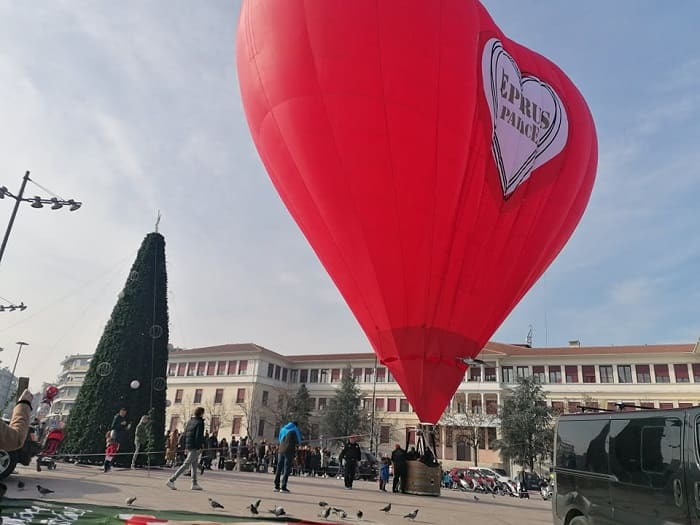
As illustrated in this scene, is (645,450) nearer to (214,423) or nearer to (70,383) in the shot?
(214,423)

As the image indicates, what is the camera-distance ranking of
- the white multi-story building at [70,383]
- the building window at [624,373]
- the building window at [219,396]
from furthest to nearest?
the white multi-story building at [70,383], the building window at [219,396], the building window at [624,373]

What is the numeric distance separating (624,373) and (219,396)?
4379 cm

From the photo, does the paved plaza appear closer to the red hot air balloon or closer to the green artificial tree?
the red hot air balloon

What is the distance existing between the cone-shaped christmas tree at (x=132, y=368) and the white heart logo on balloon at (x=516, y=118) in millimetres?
12088

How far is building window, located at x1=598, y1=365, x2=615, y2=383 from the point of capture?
168 ft

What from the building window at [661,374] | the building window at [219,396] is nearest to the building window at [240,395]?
the building window at [219,396]

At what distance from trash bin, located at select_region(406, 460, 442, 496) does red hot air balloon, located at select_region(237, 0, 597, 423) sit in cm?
130

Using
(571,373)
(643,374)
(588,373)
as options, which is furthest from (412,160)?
(643,374)

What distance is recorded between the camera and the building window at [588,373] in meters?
51.8

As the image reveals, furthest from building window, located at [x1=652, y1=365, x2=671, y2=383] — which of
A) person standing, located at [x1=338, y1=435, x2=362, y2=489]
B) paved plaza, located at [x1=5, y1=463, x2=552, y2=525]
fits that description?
paved plaza, located at [x1=5, y1=463, x2=552, y2=525]

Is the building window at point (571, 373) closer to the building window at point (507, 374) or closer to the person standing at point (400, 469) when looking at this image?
the building window at point (507, 374)

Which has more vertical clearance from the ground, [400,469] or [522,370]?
[522,370]

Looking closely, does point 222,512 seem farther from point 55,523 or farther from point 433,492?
point 433,492

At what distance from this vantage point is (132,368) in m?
16.9
